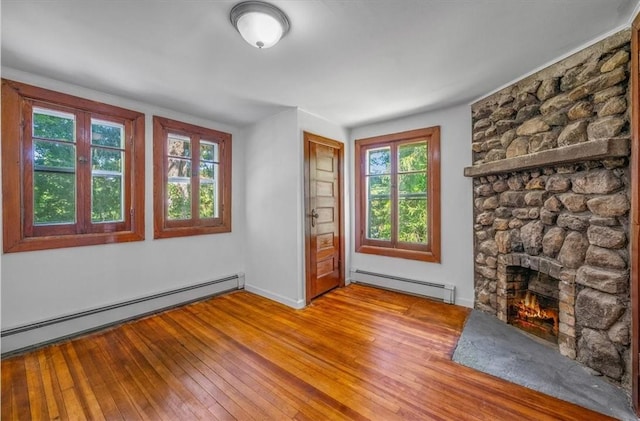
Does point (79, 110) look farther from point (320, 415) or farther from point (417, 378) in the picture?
point (417, 378)

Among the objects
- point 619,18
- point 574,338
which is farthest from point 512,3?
point 574,338

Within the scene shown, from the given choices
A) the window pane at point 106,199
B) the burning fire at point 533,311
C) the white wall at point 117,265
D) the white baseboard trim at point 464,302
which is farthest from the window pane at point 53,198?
the burning fire at point 533,311

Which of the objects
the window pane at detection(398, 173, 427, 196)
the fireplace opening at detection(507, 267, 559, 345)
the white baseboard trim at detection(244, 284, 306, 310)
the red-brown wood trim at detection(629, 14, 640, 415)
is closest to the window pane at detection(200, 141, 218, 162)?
the white baseboard trim at detection(244, 284, 306, 310)

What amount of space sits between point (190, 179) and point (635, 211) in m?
4.10

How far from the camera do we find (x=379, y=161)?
399 cm

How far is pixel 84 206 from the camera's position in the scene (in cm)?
267

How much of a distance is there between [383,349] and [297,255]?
4.64 feet

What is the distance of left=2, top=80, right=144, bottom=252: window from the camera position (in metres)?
2.28

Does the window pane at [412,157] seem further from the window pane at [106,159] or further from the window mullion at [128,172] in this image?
the window pane at [106,159]

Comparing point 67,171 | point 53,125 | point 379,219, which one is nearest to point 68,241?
point 67,171

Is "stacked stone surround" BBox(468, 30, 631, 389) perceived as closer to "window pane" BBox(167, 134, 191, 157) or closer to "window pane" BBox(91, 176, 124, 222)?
"window pane" BBox(167, 134, 191, 157)

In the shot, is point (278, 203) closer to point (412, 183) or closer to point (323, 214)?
point (323, 214)

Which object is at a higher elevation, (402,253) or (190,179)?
(190,179)

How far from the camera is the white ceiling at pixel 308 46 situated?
160cm
